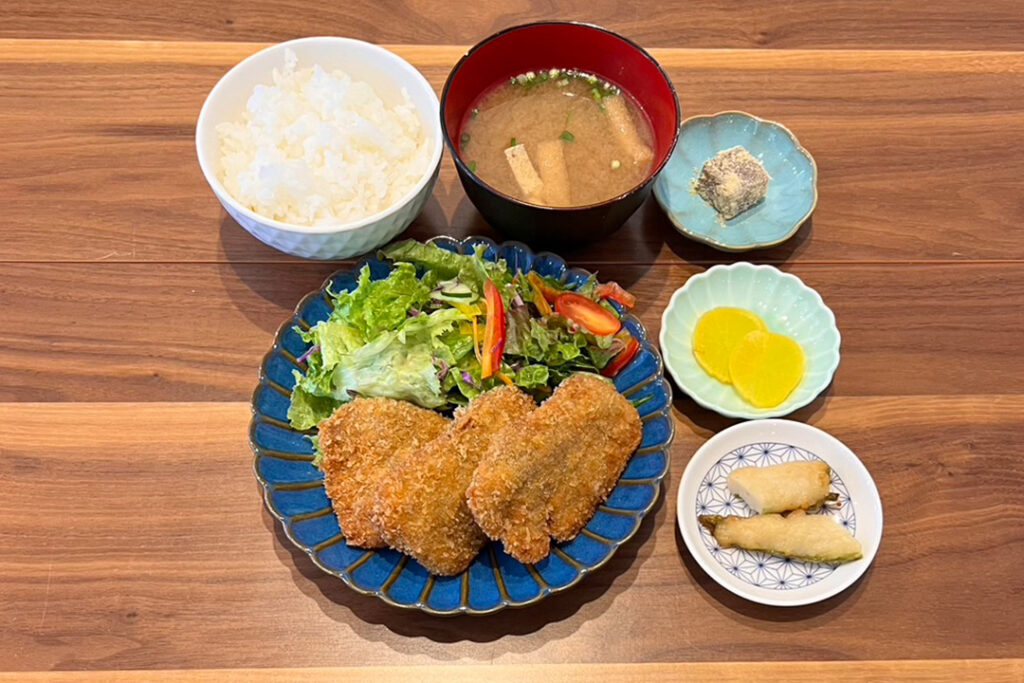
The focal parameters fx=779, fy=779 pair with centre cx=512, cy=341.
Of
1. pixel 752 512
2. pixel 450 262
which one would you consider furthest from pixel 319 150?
pixel 752 512

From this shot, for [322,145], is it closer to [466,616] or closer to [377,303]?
[377,303]

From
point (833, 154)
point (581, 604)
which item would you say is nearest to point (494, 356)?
point (581, 604)

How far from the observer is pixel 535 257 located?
91.4 inches

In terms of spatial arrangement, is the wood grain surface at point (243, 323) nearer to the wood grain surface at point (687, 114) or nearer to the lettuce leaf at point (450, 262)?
the wood grain surface at point (687, 114)

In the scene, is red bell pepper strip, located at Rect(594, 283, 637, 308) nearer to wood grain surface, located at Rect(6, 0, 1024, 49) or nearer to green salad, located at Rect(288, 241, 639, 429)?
green salad, located at Rect(288, 241, 639, 429)

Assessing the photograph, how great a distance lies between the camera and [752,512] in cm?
217

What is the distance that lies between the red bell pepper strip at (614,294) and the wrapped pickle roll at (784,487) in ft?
1.91

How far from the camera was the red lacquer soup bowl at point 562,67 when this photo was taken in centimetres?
219

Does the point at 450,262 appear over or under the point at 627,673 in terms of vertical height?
over

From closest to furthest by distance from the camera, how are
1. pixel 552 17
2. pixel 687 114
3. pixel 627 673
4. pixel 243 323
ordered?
1. pixel 627 673
2. pixel 243 323
3. pixel 687 114
4. pixel 552 17

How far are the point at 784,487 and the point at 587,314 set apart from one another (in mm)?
718

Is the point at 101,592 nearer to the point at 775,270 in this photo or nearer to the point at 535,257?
the point at 535,257

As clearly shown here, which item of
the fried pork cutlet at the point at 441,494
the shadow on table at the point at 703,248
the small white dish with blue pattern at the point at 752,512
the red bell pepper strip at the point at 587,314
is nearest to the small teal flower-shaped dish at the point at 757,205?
the shadow on table at the point at 703,248

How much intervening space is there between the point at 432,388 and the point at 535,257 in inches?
19.9
